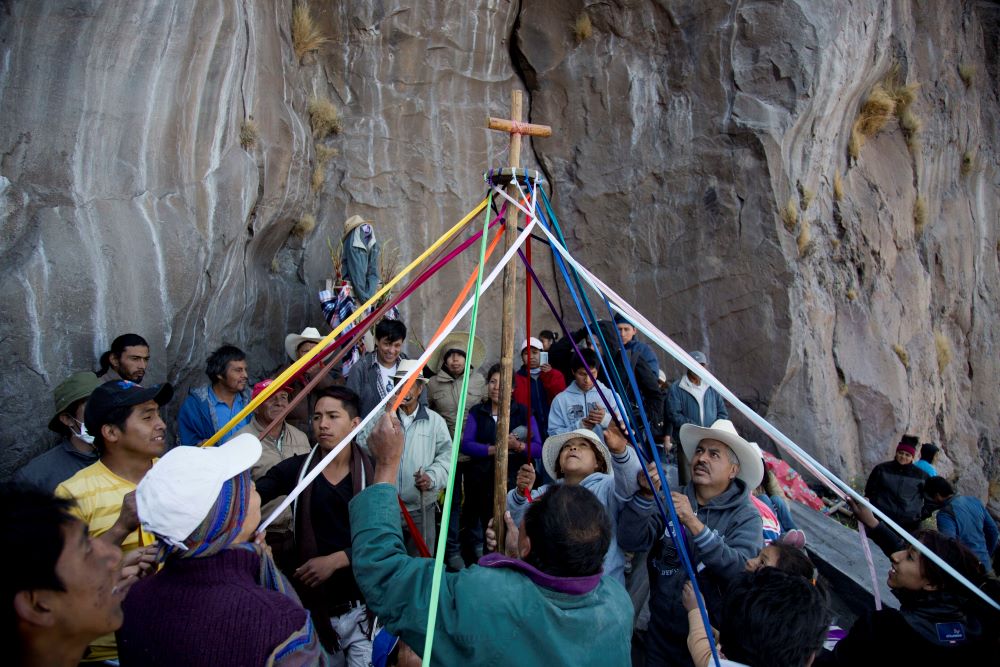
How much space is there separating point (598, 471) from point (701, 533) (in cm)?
77

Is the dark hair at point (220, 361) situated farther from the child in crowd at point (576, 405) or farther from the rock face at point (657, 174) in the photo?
the child in crowd at point (576, 405)

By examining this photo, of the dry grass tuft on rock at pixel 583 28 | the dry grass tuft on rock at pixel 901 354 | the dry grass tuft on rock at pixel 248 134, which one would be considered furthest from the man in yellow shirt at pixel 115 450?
the dry grass tuft on rock at pixel 901 354

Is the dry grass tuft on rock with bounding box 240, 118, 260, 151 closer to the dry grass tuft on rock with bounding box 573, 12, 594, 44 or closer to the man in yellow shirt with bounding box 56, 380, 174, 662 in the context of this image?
the man in yellow shirt with bounding box 56, 380, 174, 662

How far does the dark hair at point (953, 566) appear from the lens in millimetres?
2480

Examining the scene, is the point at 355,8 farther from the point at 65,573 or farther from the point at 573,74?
the point at 65,573

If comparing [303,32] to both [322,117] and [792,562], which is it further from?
[792,562]

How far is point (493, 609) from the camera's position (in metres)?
1.70

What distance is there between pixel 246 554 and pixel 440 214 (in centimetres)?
693

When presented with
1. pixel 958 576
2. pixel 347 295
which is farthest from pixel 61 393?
pixel 958 576

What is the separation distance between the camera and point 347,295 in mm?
6406

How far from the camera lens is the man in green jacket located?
5.55 feet

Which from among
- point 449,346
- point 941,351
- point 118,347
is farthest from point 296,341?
point 941,351

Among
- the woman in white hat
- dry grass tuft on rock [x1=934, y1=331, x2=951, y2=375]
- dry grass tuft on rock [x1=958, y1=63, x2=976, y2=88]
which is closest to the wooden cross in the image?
the woman in white hat

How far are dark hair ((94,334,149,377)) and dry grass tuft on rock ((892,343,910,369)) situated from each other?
8.66 meters
